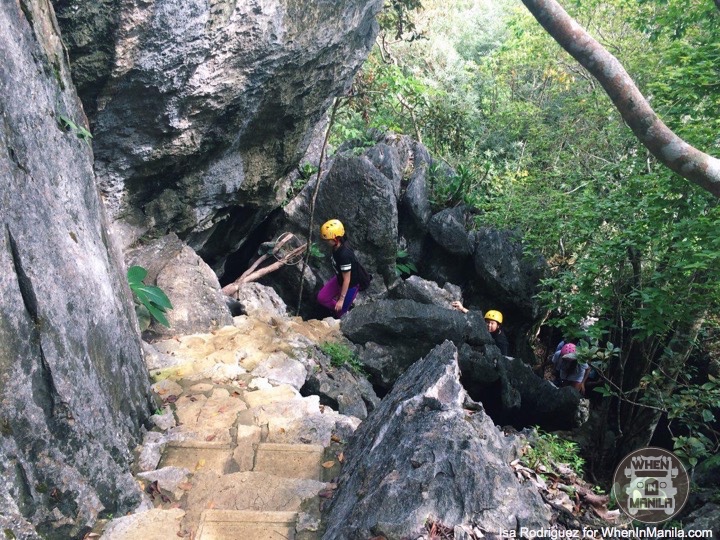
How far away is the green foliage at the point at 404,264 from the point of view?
444 inches

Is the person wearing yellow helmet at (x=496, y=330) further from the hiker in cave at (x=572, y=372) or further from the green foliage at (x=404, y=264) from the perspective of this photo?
the green foliage at (x=404, y=264)

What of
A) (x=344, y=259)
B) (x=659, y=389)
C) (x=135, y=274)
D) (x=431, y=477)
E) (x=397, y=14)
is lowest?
(x=431, y=477)

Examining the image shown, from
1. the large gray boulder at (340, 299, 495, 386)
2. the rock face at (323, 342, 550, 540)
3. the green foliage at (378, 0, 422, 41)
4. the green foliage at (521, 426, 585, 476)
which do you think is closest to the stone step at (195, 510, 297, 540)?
the rock face at (323, 342, 550, 540)

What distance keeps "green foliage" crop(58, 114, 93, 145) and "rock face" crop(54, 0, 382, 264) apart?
4.94ft

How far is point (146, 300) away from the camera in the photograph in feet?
17.8

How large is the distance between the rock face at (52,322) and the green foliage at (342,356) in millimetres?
2904

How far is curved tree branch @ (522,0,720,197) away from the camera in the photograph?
2.21 meters

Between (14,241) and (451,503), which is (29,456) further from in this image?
(451,503)

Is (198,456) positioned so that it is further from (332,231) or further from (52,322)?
(332,231)

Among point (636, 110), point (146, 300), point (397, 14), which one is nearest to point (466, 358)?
point (146, 300)

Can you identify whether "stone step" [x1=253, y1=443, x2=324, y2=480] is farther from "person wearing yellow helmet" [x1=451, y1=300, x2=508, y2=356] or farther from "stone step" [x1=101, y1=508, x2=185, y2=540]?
"person wearing yellow helmet" [x1=451, y1=300, x2=508, y2=356]

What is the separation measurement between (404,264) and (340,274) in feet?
11.4

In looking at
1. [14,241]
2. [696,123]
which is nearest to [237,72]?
[14,241]

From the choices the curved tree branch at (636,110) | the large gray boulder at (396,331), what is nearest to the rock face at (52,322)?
the curved tree branch at (636,110)
